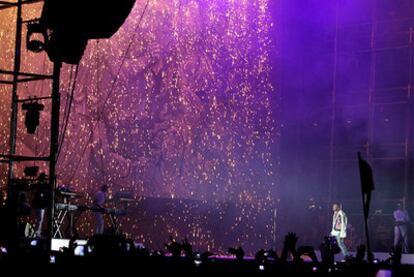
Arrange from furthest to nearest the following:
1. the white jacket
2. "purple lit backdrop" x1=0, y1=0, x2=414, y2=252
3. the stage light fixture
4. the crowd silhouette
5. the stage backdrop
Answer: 1. the stage backdrop
2. "purple lit backdrop" x1=0, y1=0, x2=414, y2=252
3. the white jacket
4. the stage light fixture
5. the crowd silhouette

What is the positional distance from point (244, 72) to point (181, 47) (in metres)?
2.28

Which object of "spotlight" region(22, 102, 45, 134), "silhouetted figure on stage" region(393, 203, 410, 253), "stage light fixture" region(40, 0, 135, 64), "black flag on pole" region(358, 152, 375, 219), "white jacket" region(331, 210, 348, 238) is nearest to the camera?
"black flag on pole" region(358, 152, 375, 219)

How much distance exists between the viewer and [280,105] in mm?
23984

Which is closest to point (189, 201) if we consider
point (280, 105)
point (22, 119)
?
point (280, 105)

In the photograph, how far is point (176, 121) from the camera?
23922mm

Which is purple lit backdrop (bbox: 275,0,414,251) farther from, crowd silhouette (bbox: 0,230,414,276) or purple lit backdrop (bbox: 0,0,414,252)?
crowd silhouette (bbox: 0,230,414,276)

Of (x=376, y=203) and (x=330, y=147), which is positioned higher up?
(x=330, y=147)

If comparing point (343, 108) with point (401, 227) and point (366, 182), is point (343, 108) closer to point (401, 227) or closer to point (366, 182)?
point (401, 227)

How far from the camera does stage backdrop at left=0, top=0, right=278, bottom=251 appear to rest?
22.8 metres

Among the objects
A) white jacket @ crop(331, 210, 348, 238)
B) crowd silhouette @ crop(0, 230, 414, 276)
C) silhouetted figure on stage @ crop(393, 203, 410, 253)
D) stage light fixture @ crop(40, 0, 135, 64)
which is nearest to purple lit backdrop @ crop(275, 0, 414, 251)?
silhouetted figure on stage @ crop(393, 203, 410, 253)

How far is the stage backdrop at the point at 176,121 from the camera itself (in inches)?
899

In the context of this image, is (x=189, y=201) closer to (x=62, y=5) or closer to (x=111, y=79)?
(x=111, y=79)

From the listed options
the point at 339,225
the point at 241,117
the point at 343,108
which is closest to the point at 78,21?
the point at 339,225

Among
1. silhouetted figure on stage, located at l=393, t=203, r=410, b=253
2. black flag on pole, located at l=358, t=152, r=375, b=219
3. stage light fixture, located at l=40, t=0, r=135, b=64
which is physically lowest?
silhouetted figure on stage, located at l=393, t=203, r=410, b=253
